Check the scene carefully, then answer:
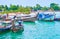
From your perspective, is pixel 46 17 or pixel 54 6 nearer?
pixel 46 17

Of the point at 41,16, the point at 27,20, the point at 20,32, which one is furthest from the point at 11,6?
the point at 20,32

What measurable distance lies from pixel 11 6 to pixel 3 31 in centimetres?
2000

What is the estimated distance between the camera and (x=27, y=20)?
17.5m

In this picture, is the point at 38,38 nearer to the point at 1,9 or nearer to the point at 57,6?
the point at 1,9

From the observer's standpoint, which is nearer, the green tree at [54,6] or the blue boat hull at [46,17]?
the blue boat hull at [46,17]

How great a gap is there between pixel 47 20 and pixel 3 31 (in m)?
8.29

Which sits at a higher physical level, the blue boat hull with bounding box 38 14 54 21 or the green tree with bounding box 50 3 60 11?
the blue boat hull with bounding box 38 14 54 21

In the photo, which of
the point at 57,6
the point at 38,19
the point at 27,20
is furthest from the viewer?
the point at 57,6

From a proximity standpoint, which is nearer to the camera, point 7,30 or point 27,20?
point 7,30

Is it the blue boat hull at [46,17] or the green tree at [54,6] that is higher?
the blue boat hull at [46,17]

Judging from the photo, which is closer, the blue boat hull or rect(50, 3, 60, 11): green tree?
the blue boat hull

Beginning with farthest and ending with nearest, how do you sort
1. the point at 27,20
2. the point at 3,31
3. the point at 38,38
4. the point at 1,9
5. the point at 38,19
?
the point at 1,9 → the point at 38,19 → the point at 27,20 → the point at 3,31 → the point at 38,38

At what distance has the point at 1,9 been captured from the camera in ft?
94.0

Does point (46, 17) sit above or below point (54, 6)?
above
